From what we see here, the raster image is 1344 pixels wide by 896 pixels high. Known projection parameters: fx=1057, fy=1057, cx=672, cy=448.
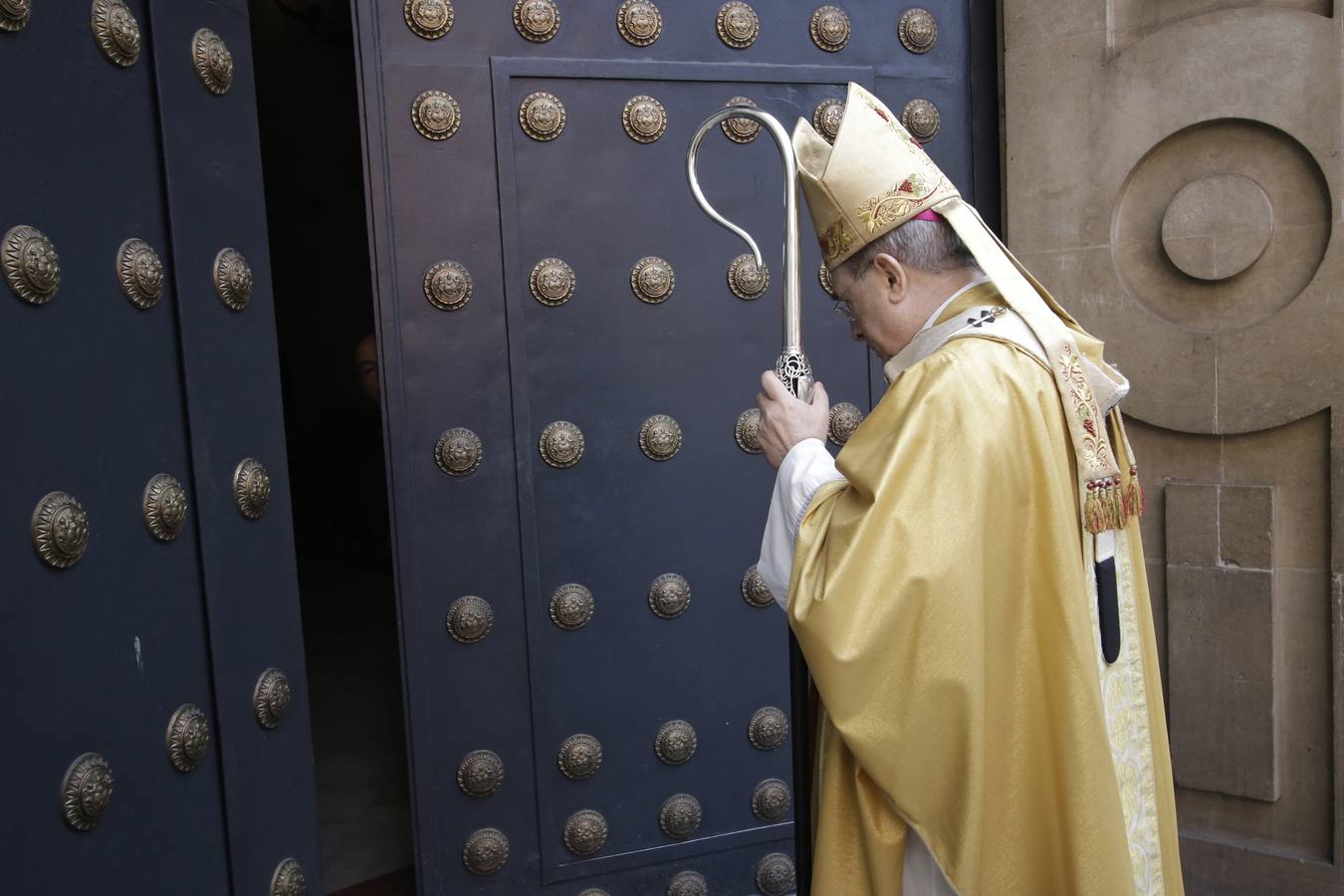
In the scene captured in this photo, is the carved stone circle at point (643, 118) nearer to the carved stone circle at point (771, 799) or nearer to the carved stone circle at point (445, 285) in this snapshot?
the carved stone circle at point (445, 285)

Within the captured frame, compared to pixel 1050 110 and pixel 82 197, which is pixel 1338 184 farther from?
pixel 82 197

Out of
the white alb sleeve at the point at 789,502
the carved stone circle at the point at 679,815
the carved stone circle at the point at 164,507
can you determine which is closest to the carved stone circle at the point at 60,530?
the carved stone circle at the point at 164,507

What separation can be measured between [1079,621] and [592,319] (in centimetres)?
169

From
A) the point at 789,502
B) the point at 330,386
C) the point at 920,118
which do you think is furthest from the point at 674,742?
the point at 330,386

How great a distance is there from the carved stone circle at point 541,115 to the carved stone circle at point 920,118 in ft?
3.54

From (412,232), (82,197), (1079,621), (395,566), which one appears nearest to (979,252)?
(1079,621)

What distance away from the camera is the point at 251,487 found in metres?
1.98

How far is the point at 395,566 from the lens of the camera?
2.82m

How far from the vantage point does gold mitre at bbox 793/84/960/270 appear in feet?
5.78

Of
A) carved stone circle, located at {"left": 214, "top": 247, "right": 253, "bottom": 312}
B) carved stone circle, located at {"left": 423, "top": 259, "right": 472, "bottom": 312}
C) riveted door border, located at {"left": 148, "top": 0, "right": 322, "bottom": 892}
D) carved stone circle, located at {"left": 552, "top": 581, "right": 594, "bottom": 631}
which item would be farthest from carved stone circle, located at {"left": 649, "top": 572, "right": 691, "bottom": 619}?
carved stone circle, located at {"left": 214, "top": 247, "right": 253, "bottom": 312}

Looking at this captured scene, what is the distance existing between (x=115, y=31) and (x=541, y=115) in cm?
132

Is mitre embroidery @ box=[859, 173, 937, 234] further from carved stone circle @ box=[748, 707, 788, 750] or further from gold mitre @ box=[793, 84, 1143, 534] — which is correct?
carved stone circle @ box=[748, 707, 788, 750]

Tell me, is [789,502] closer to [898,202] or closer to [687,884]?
[898,202]

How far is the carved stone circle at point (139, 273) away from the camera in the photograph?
1655mm
